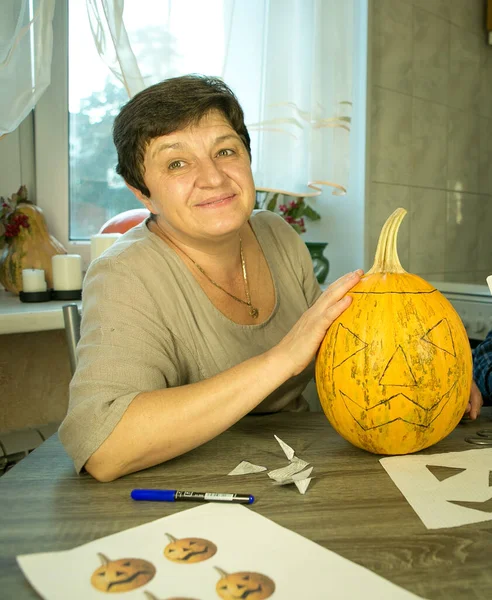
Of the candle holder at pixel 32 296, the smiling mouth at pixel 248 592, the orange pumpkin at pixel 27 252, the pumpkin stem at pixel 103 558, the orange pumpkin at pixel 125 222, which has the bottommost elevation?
the pumpkin stem at pixel 103 558

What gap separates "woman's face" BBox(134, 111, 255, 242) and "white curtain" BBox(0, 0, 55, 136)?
0.63 meters

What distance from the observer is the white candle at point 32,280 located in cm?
176

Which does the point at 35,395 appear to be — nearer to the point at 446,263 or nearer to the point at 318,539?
the point at 318,539

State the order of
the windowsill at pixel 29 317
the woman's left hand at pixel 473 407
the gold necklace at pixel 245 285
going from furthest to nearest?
the windowsill at pixel 29 317, the gold necklace at pixel 245 285, the woman's left hand at pixel 473 407

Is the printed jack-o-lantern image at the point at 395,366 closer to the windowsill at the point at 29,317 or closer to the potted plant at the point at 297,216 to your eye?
the windowsill at the point at 29,317

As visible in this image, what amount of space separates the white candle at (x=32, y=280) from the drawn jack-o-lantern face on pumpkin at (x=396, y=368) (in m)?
1.11

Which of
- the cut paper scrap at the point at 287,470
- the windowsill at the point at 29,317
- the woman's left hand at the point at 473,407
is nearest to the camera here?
the cut paper scrap at the point at 287,470

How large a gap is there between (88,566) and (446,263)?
2561 millimetres

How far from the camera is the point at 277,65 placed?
214 centimetres

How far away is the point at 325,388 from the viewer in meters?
0.93

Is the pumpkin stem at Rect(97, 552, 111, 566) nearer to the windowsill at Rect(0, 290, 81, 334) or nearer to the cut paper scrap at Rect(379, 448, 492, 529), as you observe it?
the cut paper scrap at Rect(379, 448, 492, 529)

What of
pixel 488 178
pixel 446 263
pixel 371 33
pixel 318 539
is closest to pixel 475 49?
pixel 488 178

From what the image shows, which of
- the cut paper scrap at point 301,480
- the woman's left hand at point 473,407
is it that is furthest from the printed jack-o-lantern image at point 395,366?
the woman's left hand at point 473,407

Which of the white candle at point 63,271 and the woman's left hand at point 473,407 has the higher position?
the white candle at point 63,271
